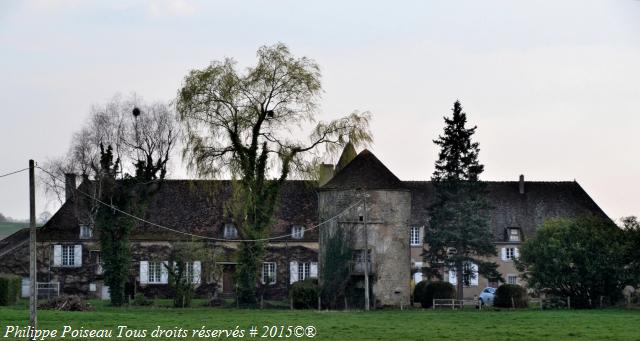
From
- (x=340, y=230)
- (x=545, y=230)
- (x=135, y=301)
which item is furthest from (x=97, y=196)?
(x=545, y=230)

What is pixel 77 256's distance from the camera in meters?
64.1

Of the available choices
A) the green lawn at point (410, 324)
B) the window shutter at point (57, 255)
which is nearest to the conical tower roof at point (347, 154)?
the green lawn at point (410, 324)

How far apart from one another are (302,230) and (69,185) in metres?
14.1

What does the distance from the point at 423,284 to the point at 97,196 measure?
17.8 metres

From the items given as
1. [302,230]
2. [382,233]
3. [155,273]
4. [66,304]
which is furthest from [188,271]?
[302,230]

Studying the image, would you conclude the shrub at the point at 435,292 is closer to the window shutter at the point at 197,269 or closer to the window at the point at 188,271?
the window at the point at 188,271

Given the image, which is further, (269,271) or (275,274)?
(269,271)

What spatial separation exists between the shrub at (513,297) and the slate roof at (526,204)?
673 inches

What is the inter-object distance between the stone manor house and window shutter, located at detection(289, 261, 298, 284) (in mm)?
60

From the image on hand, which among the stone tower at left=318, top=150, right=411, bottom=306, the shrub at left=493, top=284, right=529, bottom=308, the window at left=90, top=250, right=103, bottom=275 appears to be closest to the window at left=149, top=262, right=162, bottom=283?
the window at left=90, top=250, right=103, bottom=275

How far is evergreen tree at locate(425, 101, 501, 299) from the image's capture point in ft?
195

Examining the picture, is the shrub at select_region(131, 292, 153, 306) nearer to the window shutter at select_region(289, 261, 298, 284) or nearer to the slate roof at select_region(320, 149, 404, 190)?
the slate roof at select_region(320, 149, 404, 190)

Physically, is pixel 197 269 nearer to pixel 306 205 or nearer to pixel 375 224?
→ pixel 306 205

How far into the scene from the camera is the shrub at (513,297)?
52906mm
